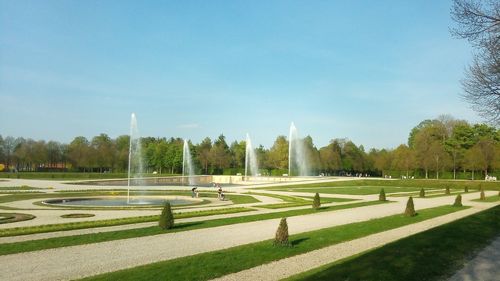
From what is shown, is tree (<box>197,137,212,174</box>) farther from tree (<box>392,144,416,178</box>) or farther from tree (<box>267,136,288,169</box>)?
tree (<box>392,144,416,178</box>)

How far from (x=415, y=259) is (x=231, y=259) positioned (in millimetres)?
4432

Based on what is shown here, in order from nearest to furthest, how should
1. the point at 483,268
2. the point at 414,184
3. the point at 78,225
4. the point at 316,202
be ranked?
the point at 483,268
the point at 78,225
the point at 316,202
the point at 414,184

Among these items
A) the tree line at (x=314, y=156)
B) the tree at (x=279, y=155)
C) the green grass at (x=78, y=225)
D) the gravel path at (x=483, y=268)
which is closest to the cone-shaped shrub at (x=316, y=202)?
the green grass at (x=78, y=225)

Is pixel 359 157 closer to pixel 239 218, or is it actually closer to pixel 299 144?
pixel 299 144

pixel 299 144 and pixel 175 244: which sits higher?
pixel 299 144

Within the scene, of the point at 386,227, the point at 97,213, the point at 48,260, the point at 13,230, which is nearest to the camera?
the point at 48,260

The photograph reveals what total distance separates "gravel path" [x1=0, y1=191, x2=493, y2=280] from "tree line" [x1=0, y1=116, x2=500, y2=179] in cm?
6092

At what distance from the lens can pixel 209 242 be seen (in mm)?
13359

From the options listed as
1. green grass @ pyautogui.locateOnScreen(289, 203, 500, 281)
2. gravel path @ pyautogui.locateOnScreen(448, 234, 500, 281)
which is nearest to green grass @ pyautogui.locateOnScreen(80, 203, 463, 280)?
green grass @ pyautogui.locateOnScreen(289, 203, 500, 281)

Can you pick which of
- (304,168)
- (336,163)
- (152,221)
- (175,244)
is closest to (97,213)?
(152,221)

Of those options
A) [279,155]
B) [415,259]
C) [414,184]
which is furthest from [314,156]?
[415,259]

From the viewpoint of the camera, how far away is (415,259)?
10.4 metres

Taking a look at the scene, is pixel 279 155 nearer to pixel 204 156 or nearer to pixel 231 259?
pixel 204 156

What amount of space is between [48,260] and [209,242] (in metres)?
4.60
